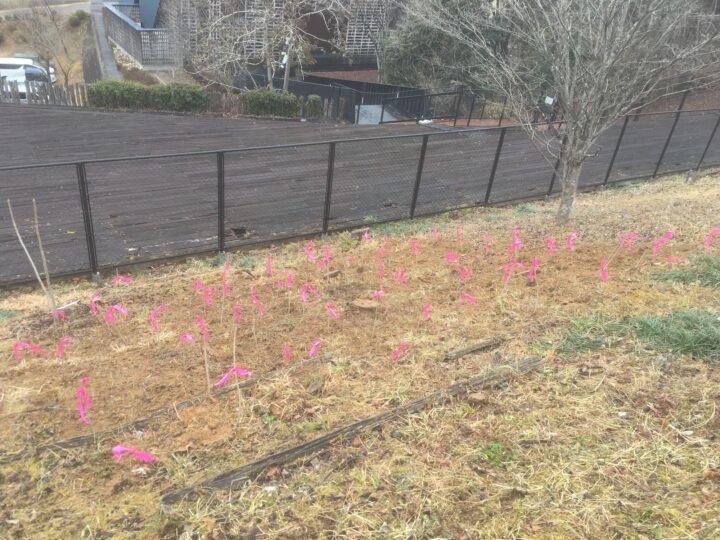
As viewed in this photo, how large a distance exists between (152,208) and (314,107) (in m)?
9.76

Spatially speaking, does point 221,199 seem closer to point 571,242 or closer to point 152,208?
point 152,208

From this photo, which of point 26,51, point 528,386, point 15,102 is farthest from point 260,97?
point 26,51

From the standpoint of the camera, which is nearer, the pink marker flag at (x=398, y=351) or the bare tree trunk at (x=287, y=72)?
the pink marker flag at (x=398, y=351)

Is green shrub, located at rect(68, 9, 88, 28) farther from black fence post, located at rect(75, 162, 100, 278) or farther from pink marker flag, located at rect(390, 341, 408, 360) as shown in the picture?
pink marker flag, located at rect(390, 341, 408, 360)

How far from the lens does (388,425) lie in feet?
9.86

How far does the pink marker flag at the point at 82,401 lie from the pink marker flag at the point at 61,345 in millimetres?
540

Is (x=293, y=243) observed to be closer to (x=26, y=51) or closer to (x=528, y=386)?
(x=528, y=386)

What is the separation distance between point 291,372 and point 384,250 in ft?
9.70

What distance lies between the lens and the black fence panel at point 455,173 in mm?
9703

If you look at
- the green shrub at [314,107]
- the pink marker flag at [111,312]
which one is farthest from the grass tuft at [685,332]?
the green shrub at [314,107]

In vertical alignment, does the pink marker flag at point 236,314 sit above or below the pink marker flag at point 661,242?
below

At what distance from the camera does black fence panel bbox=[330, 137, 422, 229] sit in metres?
8.66

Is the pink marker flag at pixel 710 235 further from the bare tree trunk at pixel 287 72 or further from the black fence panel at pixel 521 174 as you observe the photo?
the bare tree trunk at pixel 287 72

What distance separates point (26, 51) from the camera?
117 feet
